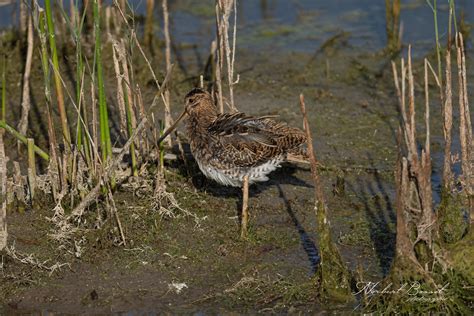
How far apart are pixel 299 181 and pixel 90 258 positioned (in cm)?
196

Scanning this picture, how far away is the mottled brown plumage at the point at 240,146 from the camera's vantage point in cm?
702

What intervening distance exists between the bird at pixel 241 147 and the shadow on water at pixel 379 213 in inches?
23.2

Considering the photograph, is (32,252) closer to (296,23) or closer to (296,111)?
(296,111)

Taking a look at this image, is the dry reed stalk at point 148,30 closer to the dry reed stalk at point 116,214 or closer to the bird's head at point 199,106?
the bird's head at point 199,106

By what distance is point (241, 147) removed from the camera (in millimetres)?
7012

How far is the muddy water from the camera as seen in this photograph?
19.9ft

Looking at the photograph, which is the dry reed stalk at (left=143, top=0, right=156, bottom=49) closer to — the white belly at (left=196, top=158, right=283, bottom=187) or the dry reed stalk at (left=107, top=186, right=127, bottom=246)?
the white belly at (left=196, top=158, right=283, bottom=187)

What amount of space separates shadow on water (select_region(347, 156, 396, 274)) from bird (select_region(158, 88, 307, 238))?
588 mm

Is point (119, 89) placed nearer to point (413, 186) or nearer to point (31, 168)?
point (31, 168)

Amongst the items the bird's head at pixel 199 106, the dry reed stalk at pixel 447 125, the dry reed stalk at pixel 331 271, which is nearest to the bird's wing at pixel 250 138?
the bird's head at pixel 199 106

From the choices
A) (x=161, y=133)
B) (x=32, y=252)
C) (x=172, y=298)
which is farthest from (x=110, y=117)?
(x=172, y=298)

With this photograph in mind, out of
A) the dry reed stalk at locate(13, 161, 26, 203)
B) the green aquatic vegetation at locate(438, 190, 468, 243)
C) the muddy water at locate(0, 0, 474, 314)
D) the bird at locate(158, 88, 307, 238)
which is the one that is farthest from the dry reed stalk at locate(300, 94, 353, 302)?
the dry reed stalk at locate(13, 161, 26, 203)

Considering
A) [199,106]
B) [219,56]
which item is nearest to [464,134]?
[199,106]

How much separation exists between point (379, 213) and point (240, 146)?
113 cm
